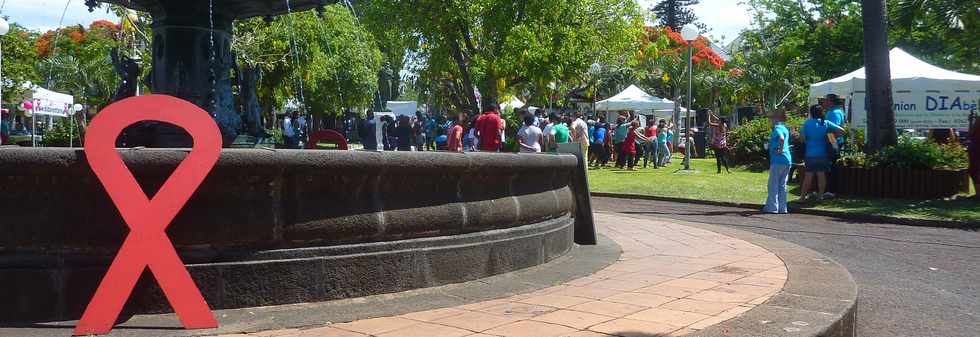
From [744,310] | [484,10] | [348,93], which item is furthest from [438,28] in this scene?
[744,310]

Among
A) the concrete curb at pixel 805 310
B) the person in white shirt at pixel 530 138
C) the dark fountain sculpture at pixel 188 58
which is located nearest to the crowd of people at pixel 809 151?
the person in white shirt at pixel 530 138

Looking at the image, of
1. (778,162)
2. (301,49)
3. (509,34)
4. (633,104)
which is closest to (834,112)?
(778,162)

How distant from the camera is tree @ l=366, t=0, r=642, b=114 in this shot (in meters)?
26.9

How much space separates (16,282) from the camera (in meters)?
3.85

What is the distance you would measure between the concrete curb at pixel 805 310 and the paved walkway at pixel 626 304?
0.35ft

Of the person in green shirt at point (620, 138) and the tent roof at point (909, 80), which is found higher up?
the tent roof at point (909, 80)

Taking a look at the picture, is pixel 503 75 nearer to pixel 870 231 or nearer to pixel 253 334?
pixel 870 231

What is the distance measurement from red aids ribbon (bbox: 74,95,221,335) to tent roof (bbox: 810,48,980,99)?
18.8 m

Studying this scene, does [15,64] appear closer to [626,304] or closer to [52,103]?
[52,103]

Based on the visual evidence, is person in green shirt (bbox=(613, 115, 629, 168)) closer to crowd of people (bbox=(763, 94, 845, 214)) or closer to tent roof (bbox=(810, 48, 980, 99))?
A: tent roof (bbox=(810, 48, 980, 99))

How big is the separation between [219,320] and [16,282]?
0.94 metres

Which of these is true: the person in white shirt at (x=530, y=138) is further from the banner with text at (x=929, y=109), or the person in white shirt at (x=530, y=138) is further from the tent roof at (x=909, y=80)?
the banner with text at (x=929, y=109)

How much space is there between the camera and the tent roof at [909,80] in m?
19.0

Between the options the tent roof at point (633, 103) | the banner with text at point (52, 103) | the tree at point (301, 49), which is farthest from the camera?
the tent roof at point (633, 103)
